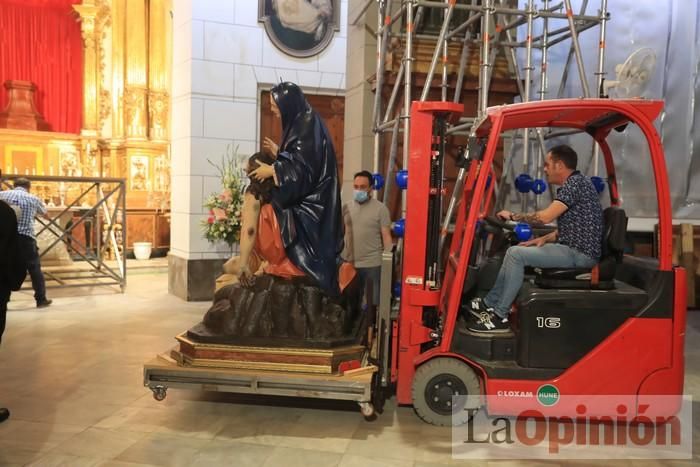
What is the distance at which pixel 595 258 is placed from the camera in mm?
3768

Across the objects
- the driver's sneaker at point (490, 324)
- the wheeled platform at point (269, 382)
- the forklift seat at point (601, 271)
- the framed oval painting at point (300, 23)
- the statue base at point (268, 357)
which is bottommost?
the wheeled platform at point (269, 382)

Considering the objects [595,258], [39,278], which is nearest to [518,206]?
[595,258]

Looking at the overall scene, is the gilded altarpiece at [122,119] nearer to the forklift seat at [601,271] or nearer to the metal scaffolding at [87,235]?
the metal scaffolding at [87,235]

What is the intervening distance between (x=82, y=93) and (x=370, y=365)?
11.5 meters

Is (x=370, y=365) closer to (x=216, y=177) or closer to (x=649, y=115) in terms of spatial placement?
(x=649, y=115)

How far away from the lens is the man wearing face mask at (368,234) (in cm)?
Result: 525

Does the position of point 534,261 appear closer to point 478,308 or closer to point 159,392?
point 478,308

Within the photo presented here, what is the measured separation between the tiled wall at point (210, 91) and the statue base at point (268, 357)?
403 centimetres

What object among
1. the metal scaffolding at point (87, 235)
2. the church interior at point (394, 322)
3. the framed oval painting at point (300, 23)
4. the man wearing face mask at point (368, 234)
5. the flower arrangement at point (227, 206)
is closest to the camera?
the church interior at point (394, 322)

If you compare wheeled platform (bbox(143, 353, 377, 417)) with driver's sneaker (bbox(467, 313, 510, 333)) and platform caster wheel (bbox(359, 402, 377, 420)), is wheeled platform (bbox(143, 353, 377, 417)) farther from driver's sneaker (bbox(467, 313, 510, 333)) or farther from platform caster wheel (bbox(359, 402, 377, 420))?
driver's sneaker (bbox(467, 313, 510, 333))

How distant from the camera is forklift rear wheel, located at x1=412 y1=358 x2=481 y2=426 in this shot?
3779 mm

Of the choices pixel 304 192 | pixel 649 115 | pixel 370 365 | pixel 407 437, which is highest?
pixel 649 115

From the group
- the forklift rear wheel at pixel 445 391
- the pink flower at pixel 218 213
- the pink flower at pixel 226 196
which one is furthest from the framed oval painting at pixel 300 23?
the forklift rear wheel at pixel 445 391

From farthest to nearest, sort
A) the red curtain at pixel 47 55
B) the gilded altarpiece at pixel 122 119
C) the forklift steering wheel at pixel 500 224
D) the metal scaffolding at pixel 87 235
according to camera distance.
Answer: the red curtain at pixel 47 55, the gilded altarpiece at pixel 122 119, the metal scaffolding at pixel 87 235, the forklift steering wheel at pixel 500 224
